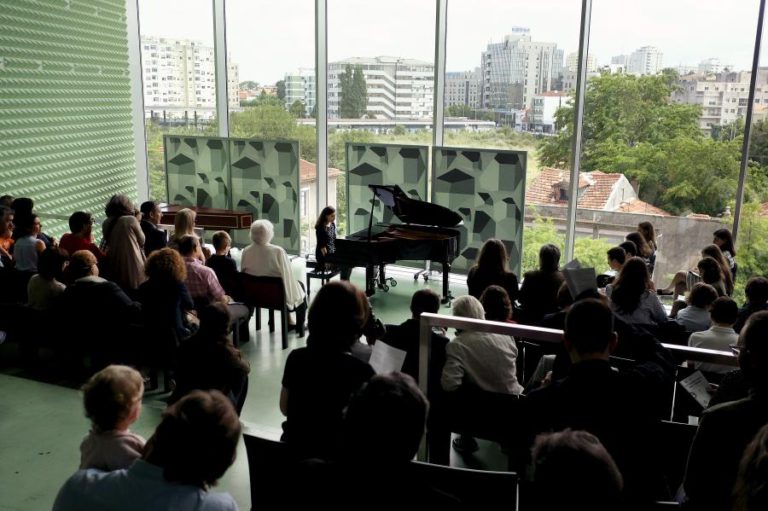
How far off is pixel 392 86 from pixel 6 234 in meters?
5.32

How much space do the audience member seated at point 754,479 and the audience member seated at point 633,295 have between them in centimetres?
275

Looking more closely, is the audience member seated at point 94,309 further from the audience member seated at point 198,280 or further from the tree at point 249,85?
the tree at point 249,85

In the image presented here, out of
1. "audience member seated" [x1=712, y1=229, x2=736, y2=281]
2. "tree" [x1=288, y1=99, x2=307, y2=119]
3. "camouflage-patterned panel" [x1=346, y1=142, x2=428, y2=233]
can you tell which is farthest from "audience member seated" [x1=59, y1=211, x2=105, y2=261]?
"audience member seated" [x1=712, y1=229, x2=736, y2=281]

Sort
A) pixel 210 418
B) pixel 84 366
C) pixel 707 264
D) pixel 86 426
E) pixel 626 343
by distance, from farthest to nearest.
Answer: pixel 84 366 → pixel 707 264 → pixel 86 426 → pixel 626 343 → pixel 210 418

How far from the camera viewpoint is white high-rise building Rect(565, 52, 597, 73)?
332 inches

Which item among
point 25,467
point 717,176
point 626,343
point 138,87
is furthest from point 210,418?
point 138,87

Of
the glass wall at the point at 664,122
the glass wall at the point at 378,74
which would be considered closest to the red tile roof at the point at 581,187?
the glass wall at the point at 664,122

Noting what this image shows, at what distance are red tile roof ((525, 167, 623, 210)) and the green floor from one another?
12.7 ft

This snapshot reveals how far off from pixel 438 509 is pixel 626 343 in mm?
1934

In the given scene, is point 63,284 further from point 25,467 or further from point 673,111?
point 673,111

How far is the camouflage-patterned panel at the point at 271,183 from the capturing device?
407 inches

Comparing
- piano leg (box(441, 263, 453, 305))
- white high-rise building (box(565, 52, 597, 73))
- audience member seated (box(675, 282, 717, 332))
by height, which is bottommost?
piano leg (box(441, 263, 453, 305))

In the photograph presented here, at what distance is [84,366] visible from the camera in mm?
6379

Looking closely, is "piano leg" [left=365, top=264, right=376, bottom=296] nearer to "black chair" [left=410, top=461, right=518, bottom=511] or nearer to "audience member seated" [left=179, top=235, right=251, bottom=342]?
"audience member seated" [left=179, top=235, right=251, bottom=342]
